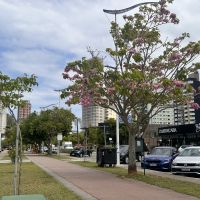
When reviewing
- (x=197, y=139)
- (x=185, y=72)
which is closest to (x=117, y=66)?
(x=185, y=72)

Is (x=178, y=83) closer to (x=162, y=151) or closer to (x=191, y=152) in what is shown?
(x=191, y=152)

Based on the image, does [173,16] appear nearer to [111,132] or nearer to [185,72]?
[185,72]

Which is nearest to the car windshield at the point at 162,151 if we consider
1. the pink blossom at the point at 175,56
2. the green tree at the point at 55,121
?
the pink blossom at the point at 175,56

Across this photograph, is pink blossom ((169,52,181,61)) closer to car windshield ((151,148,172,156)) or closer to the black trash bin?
car windshield ((151,148,172,156))

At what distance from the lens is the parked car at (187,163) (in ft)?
73.7

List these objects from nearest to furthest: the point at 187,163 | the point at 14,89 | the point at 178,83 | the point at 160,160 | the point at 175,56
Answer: the point at 14,89 → the point at 178,83 → the point at 175,56 → the point at 187,163 → the point at 160,160

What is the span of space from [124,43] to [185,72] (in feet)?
10.2

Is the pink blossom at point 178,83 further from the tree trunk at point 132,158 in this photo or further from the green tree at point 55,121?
the green tree at point 55,121

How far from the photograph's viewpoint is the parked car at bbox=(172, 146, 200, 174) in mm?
22470

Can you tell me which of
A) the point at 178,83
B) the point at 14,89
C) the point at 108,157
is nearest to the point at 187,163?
the point at 178,83

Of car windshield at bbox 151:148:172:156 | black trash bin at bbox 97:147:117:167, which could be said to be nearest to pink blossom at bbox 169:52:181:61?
car windshield at bbox 151:148:172:156

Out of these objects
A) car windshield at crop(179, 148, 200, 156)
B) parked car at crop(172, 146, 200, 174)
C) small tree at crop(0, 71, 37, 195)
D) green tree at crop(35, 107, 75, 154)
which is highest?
green tree at crop(35, 107, 75, 154)

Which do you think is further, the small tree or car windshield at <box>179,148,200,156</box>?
car windshield at <box>179,148,200,156</box>

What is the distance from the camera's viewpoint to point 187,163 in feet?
74.9
